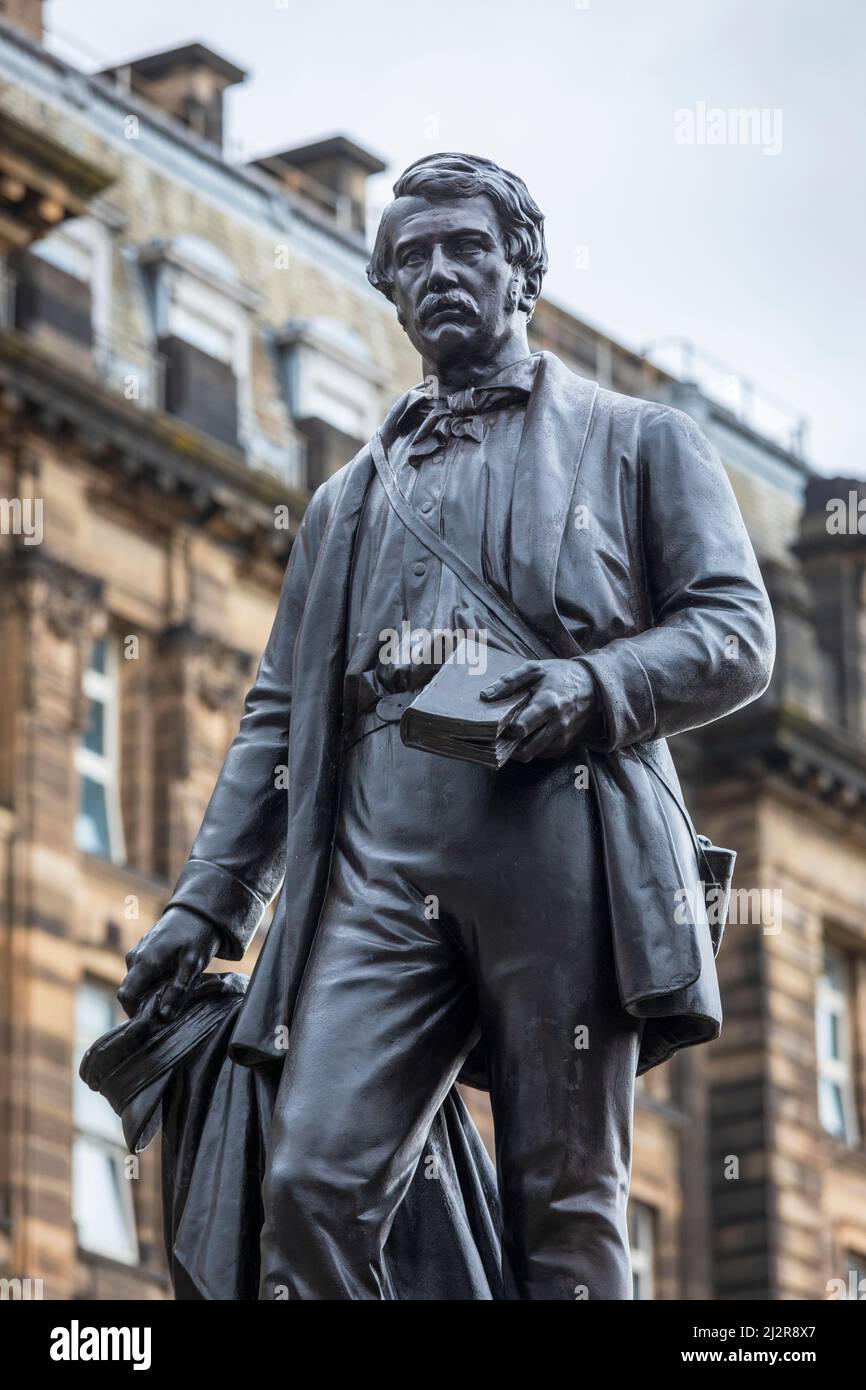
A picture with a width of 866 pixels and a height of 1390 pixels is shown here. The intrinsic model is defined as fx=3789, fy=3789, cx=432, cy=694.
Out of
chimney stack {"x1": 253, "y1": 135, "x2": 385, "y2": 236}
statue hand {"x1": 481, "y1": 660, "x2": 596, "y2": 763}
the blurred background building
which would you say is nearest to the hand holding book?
statue hand {"x1": 481, "y1": 660, "x2": 596, "y2": 763}

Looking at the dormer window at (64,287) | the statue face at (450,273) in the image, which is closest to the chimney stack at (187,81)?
the dormer window at (64,287)

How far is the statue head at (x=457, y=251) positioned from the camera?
7426 mm

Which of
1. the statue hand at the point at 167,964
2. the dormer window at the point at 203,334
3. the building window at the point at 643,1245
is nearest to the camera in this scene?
the statue hand at the point at 167,964

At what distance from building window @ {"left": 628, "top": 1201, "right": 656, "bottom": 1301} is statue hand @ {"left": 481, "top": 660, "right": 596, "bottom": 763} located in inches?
1256

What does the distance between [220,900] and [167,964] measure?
0.18m

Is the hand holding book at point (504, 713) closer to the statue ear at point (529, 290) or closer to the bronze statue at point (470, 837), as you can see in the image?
the bronze statue at point (470, 837)

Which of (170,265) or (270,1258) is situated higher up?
(170,265)

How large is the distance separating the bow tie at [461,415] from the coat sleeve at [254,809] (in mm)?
273

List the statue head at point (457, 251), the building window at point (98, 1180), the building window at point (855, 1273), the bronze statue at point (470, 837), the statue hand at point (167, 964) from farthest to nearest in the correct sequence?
1. the building window at point (855, 1273)
2. the building window at point (98, 1180)
3. the statue head at point (457, 251)
4. the statue hand at point (167, 964)
5. the bronze statue at point (470, 837)
